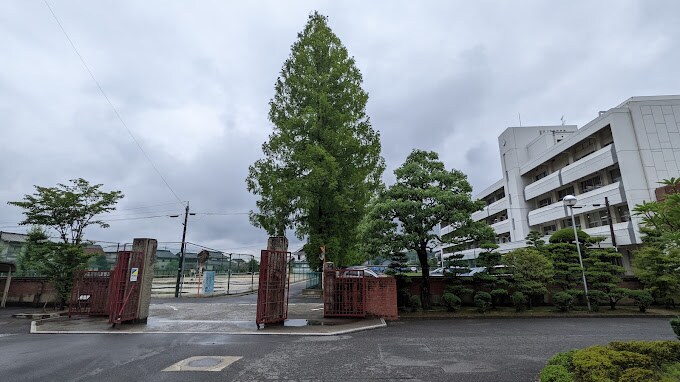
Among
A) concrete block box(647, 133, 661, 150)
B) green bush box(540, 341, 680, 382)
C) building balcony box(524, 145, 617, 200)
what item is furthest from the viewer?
building balcony box(524, 145, 617, 200)

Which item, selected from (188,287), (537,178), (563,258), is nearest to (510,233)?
(537,178)

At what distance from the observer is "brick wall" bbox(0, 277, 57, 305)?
1658 cm

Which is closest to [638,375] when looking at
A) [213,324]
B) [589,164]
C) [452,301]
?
[452,301]

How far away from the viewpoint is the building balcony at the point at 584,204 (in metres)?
25.7

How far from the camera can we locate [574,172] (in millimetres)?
30094

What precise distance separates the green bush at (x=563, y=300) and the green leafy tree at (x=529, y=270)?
542mm

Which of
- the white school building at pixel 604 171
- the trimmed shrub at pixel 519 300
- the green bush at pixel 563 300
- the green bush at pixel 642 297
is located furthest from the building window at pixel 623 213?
the trimmed shrub at pixel 519 300

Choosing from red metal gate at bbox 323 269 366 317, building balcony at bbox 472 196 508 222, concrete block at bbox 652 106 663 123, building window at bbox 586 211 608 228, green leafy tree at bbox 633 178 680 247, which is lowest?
red metal gate at bbox 323 269 366 317

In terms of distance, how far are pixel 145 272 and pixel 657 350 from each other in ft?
44.6

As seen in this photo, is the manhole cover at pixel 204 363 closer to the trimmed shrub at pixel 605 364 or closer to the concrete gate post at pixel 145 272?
the concrete gate post at pixel 145 272

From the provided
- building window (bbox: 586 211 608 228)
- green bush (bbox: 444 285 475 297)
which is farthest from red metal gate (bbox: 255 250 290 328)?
building window (bbox: 586 211 608 228)

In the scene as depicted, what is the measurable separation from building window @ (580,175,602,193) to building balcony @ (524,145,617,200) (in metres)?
1.32

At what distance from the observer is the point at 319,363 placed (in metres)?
6.62

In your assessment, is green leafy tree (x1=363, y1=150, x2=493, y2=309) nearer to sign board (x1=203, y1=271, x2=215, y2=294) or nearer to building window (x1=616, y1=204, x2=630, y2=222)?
sign board (x1=203, y1=271, x2=215, y2=294)
